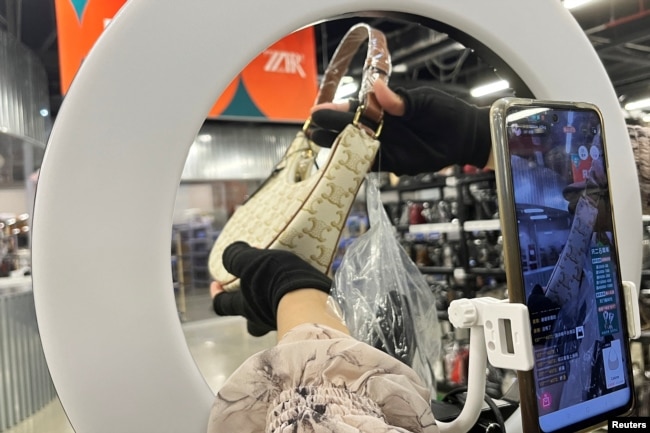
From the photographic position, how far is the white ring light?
16.5 inches

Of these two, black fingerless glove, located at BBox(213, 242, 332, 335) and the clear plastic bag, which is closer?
black fingerless glove, located at BBox(213, 242, 332, 335)

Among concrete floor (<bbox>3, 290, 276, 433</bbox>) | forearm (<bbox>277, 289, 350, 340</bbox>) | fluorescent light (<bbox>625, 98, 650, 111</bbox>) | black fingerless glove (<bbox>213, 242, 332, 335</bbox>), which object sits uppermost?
fluorescent light (<bbox>625, 98, 650, 111</bbox>)

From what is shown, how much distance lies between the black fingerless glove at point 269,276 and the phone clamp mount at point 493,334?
0.16 metres

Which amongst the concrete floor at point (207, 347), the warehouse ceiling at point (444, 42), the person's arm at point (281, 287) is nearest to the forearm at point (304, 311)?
the person's arm at point (281, 287)

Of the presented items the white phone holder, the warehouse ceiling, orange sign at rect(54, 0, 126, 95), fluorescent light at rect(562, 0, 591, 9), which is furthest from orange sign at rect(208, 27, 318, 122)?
the white phone holder

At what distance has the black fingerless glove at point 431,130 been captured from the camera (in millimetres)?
742

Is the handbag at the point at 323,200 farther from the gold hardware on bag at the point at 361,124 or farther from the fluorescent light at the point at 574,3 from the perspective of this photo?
the fluorescent light at the point at 574,3

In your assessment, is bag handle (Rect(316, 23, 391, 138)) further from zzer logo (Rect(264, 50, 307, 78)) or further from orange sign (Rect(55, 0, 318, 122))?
zzer logo (Rect(264, 50, 307, 78))

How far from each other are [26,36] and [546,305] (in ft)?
16.8

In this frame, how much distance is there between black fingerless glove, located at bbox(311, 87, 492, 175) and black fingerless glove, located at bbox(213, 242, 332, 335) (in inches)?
9.3

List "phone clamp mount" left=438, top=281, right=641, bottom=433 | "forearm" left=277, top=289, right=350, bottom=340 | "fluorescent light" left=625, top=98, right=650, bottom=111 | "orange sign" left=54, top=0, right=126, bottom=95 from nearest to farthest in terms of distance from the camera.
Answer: "phone clamp mount" left=438, top=281, right=641, bottom=433, "forearm" left=277, top=289, right=350, bottom=340, "orange sign" left=54, top=0, right=126, bottom=95, "fluorescent light" left=625, top=98, right=650, bottom=111

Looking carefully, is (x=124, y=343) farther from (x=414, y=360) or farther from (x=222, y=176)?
(x=222, y=176)

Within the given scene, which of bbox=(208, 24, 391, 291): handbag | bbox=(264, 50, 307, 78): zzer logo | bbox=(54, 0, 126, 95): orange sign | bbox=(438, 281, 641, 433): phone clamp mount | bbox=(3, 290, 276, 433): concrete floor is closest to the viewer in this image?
bbox=(438, 281, 641, 433): phone clamp mount

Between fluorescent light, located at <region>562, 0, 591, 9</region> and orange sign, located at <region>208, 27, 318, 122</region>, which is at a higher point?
fluorescent light, located at <region>562, 0, 591, 9</region>
